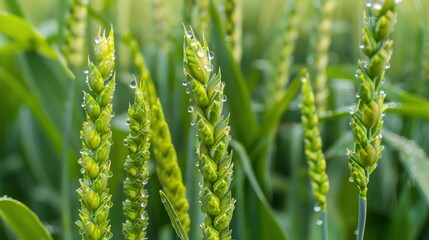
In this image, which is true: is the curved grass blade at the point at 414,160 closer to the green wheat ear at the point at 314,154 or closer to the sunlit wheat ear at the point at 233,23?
the sunlit wheat ear at the point at 233,23

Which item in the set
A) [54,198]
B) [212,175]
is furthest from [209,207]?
[54,198]

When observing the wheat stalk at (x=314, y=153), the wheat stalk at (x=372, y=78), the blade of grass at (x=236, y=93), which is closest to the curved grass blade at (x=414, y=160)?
the blade of grass at (x=236, y=93)

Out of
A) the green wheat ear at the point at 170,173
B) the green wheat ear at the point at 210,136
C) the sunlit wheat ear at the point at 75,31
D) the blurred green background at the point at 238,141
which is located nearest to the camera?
the green wheat ear at the point at 210,136

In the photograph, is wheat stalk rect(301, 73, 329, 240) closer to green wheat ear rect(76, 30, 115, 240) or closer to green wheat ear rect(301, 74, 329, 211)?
green wheat ear rect(301, 74, 329, 211)

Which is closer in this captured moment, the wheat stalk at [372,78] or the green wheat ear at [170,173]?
the wheat stalk at [372,78]

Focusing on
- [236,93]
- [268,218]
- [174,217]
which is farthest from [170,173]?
[236,93]

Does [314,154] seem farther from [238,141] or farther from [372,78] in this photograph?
[238,141]
